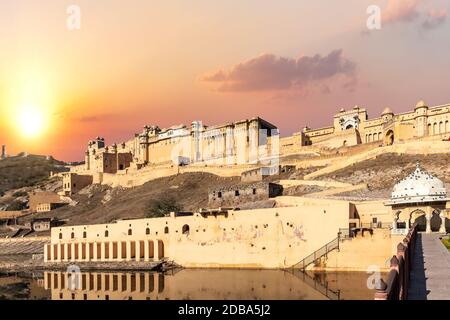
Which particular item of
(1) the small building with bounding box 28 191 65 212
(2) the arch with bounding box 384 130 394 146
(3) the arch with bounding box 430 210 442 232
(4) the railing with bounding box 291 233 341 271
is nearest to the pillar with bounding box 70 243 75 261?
(4) the railing with bounding box 291 233 341 271

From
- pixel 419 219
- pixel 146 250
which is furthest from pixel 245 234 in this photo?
pixel 419 219

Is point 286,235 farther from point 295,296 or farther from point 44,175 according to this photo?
point 44,175

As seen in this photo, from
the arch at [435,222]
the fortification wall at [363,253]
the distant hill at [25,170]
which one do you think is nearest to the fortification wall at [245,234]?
the fortification wall at [363,253]

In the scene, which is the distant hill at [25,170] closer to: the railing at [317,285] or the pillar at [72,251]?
the pillar at [72,251]

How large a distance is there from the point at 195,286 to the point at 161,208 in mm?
29780

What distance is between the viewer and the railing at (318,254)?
36.7 meters

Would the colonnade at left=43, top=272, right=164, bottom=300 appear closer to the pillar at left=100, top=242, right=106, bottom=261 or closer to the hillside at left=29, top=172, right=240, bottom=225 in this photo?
the pillar at left=100, top=242, right=106, bottom=261

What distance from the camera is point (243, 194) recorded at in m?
61.2

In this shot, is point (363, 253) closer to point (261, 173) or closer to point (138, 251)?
point (138, 251)

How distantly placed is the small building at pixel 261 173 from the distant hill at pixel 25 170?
7273cm

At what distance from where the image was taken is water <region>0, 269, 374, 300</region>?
29.9 m

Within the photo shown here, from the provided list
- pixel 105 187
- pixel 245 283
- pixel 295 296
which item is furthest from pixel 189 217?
pixel 105 187

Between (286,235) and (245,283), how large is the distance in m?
6.12

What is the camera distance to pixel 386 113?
80.9 m
